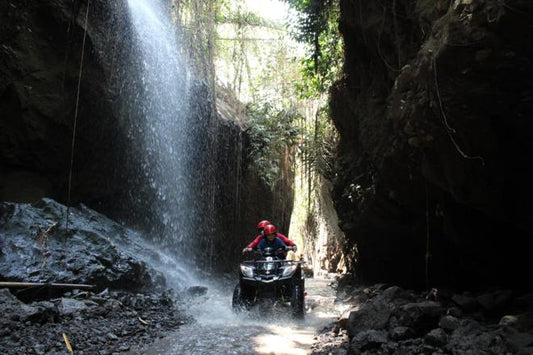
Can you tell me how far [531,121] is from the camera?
452cm

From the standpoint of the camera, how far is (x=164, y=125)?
12.2 meters

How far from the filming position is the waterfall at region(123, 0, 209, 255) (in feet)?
36.9

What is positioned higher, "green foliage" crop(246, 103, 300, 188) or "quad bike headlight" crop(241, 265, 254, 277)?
"green foliage" crop(246, 103, 300, 188)

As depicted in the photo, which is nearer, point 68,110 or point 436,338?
point 436,338

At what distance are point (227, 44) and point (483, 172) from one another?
13185 millimetres

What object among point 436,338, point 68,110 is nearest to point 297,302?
point 436,338

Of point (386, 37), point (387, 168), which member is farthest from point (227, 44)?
point (387, 168)

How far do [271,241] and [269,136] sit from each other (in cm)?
850

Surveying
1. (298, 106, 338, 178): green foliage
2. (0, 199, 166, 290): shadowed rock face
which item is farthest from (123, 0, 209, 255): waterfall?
(298, 106, 338, 178): green foliage

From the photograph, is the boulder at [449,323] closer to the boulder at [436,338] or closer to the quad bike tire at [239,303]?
the boulder at [436,338]

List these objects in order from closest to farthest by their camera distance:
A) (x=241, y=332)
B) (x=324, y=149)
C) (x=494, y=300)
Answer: (x=494, y=300) < (x=241, y=332) < (x=324, y=149)

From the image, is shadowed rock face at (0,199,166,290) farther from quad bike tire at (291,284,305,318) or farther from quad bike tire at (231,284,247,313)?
quad bike tire at (291,284,305,318)

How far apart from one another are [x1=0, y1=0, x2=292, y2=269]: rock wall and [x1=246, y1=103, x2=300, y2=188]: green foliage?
370 cm

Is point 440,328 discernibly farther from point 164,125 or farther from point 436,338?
point 164,125
